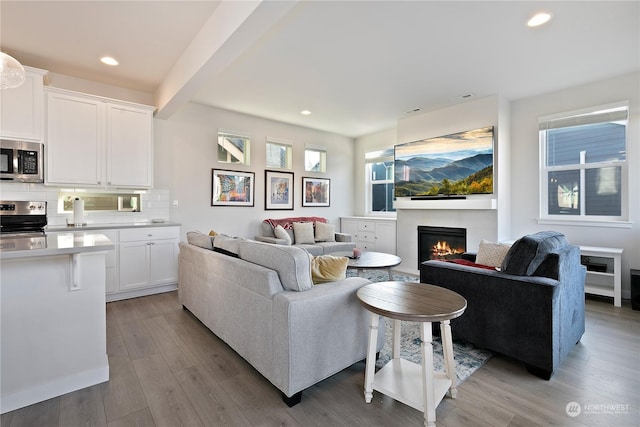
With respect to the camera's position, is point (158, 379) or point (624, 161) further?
point (624, 161)

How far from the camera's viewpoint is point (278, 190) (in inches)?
227

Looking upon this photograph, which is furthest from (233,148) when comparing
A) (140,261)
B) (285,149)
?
(140,261)

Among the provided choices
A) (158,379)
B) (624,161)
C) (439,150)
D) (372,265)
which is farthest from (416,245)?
(158,379)

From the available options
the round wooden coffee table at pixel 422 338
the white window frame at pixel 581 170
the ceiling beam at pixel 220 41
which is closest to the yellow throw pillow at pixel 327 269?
the round wooden coffee table at pixel 422 338

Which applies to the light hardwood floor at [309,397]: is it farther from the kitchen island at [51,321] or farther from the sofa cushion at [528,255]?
the sofa cushion at [528,255]

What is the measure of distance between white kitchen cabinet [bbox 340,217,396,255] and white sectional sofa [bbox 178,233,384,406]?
3544mm

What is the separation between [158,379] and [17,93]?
3.46 metres

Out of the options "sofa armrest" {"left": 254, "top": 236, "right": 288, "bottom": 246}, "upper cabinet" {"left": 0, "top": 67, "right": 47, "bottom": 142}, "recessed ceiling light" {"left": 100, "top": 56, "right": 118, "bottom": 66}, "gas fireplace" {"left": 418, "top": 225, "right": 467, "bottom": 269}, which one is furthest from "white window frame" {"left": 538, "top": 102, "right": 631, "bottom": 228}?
"upper cabinet" {"left": 0, "top": 67, "right": 47, "bottom": 142}

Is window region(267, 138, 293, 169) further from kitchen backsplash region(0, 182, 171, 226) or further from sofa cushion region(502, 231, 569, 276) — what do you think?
sofa cushion region(502, 231, 569, 276)

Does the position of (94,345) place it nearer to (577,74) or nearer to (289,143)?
(289,143)

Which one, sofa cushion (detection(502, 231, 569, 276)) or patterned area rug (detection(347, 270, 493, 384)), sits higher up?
sofa cushion (detection(502, 231, 569, 276))

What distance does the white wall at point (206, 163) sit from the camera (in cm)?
456

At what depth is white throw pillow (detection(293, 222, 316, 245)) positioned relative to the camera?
533 centimetres

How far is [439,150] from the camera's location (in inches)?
191
